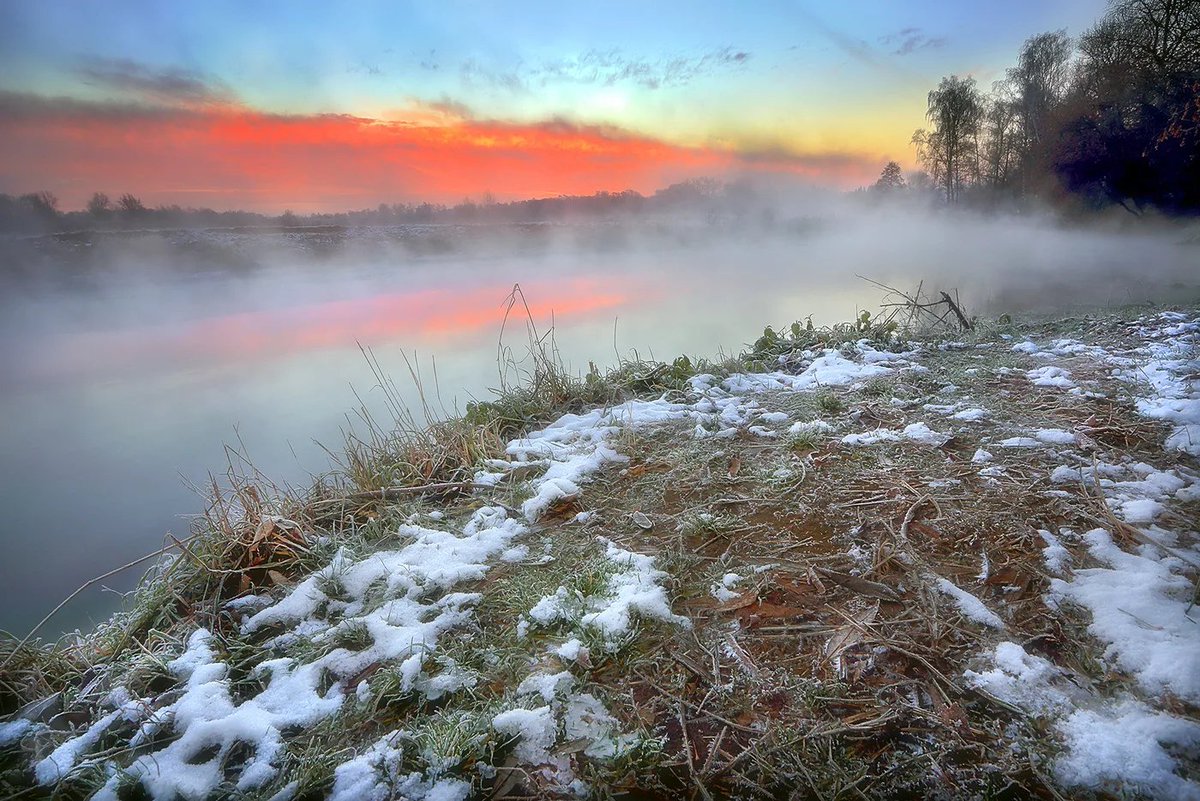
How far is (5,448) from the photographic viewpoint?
680 centimetres

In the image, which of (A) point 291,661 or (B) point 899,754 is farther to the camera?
(A) point 291,661

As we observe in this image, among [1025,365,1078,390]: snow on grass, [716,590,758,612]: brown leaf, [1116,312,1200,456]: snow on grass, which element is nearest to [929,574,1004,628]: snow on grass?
[716,590,758,612]: brown leaf

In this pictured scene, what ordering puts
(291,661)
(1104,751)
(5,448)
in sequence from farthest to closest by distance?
(5,448), (291,661), (1104,751)

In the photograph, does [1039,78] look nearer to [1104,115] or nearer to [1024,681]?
[1104,115]

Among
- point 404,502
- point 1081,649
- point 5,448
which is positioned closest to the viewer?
point 1081,649

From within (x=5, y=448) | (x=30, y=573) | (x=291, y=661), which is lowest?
(x=30, y=573)

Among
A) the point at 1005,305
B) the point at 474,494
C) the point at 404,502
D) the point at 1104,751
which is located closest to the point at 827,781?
the point at 1104,751

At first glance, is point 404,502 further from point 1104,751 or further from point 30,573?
point 30,573

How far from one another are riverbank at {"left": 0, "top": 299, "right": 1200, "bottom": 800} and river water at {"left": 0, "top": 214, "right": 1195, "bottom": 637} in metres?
0.91

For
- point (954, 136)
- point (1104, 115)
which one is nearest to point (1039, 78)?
point (954, 136)

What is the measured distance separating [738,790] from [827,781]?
20cm

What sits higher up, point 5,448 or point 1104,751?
point 1104,751

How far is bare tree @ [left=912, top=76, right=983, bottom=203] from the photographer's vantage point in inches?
998

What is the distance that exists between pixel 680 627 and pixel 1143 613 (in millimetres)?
1334
